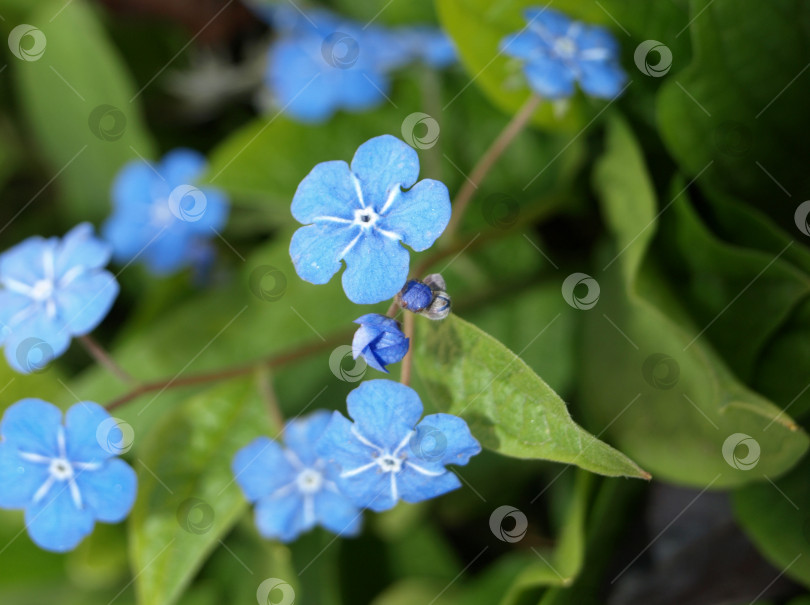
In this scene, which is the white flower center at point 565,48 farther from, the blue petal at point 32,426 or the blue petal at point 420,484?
the blue petal at point 32,426

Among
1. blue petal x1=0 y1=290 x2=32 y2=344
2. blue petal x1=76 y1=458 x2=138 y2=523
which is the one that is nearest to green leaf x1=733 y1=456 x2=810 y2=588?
blue petal x1=76 y1=458 x2=138 y2=523

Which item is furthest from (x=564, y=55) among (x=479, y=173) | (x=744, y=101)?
(x=744, y=101)

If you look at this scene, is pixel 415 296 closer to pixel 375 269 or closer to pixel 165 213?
pixel 375 269

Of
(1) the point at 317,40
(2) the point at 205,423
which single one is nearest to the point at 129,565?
(2) the point at 205,423

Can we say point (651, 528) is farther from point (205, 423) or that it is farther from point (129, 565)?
point (129, 565)

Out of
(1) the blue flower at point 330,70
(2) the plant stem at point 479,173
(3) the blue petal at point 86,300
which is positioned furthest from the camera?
(1) the blue flower at point 330,70

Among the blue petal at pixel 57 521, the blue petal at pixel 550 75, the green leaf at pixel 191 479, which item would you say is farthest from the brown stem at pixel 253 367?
the blue petal at pixel 550 75

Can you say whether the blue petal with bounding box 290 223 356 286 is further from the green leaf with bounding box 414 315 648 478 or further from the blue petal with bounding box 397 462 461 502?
the blue petal with bounding box 397 462 461 502
